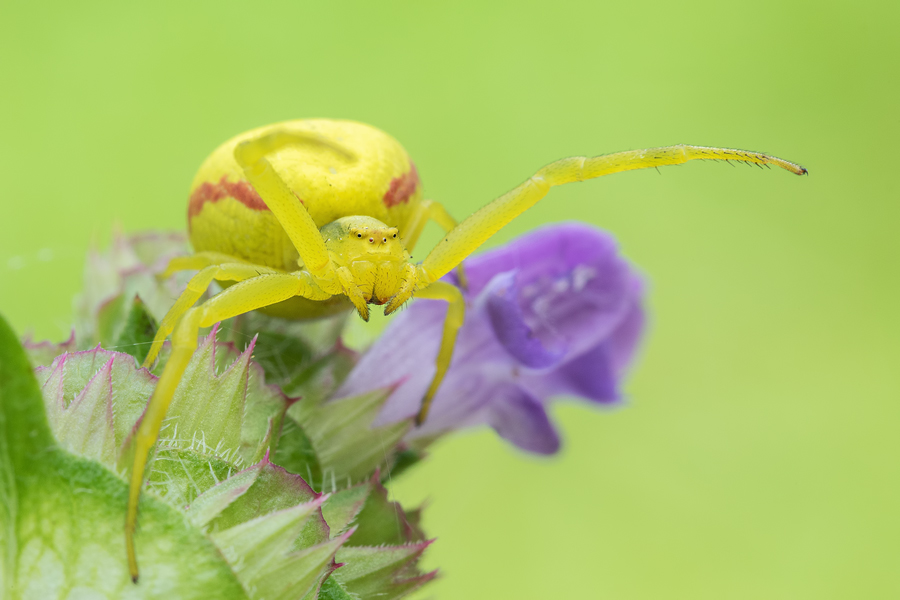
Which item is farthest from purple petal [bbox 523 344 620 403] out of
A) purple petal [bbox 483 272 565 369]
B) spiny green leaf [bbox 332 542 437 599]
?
spiny green leaf [bbox 332 542 437 599]

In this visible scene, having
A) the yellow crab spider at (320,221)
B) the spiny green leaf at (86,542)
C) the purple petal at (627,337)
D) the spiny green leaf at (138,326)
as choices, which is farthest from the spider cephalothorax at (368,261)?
the purple petal at (627,337)

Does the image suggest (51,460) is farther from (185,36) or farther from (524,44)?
(524,44)

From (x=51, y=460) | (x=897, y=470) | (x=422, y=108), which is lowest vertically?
(x=897, y=470)

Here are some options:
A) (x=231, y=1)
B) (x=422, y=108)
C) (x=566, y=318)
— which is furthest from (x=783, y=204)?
(x=566, y=318)

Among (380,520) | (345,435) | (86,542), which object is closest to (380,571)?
(380,520)

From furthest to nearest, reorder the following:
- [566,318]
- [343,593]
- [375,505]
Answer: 1. [566,318]
2. [375,505]
3. [343,593]

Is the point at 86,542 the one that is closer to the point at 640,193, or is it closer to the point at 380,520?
the point at 380,520

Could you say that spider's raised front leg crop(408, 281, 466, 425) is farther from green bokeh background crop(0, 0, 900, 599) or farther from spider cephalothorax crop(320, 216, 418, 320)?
green bokeh background crop(0, 0, 900, 599)
